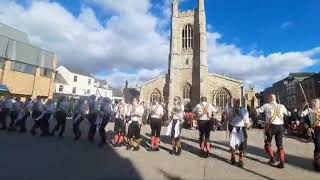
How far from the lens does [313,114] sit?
7.50 meters

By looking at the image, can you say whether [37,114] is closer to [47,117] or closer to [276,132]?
[47,117]

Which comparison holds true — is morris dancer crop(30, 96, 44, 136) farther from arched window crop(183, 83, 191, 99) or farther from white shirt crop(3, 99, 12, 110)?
arched window crop(183, 83, 191, 99)

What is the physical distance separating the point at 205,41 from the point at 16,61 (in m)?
31.5

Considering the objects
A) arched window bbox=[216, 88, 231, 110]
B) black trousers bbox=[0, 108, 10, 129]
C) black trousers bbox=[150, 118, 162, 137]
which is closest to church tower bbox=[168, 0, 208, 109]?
arched window bbox=[216, 88, 231, 110]

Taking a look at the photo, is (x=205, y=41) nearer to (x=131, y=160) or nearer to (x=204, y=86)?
(x=204, y=86)

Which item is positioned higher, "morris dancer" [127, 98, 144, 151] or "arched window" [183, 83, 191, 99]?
"arched window" [183, 83, 191, 99]

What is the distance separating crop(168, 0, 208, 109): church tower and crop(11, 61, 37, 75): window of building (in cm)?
2247

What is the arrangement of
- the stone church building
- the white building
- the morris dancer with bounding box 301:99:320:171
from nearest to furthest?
the morris dancer with bounding box 301:99:320:171
the stone church building
the white building

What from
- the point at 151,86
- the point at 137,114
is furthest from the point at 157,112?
the point at 151,86

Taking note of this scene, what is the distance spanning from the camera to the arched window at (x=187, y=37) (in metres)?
56.0

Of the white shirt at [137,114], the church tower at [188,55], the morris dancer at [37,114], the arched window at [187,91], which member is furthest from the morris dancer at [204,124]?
the arched window at [187,91]

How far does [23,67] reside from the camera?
3781cm

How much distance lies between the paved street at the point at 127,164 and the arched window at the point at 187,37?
47.4m

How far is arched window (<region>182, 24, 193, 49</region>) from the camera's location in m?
56.0
